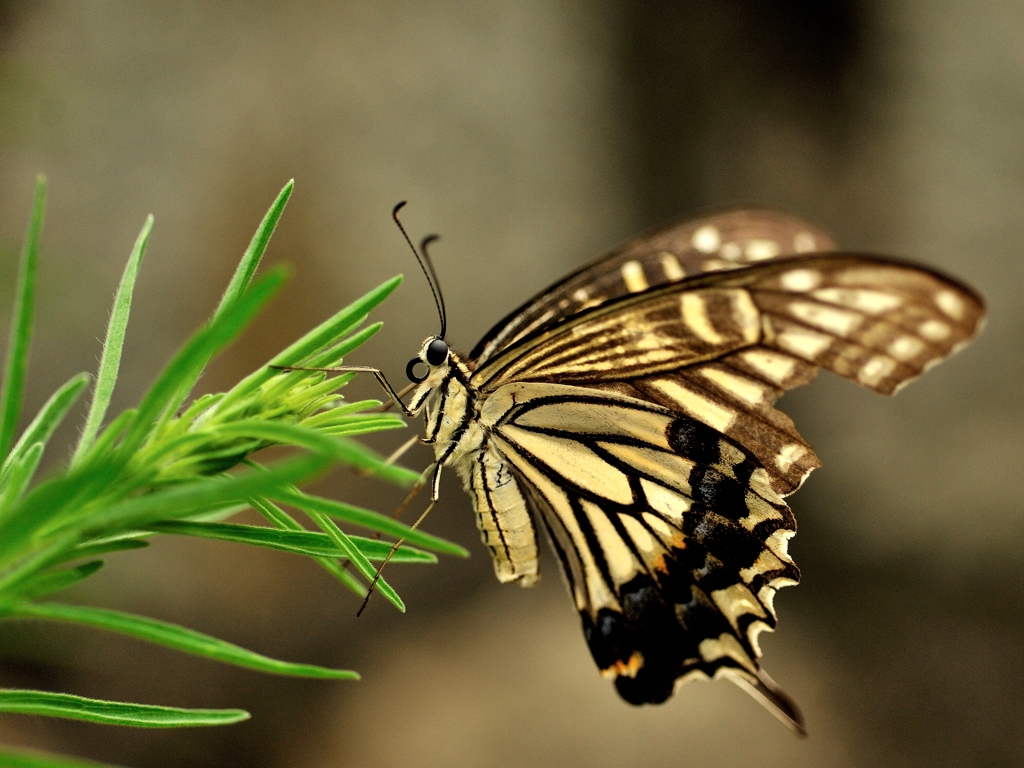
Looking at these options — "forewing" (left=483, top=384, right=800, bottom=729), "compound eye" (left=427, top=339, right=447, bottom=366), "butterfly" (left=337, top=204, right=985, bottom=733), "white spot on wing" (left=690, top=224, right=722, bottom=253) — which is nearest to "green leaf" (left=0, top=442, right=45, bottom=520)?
"butterfly" (left=337, top=204, right=985, bottom=733)

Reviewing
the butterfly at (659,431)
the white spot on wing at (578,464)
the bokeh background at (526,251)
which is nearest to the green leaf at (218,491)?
the butterfly at (659,431)

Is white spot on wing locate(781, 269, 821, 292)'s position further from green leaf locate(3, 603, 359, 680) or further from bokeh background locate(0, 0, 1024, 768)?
bokeh background locate(0, 0, 1024, 768)

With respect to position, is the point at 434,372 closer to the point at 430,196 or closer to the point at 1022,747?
the point at 430,196

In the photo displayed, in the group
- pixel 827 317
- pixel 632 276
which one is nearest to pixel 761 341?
pixel 827 317

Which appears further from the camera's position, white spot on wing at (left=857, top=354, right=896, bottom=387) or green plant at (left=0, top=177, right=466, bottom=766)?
white spot on wing at (left=857, top=354, right=896, bottom=387)

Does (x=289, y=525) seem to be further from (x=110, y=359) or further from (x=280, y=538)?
(x=110, y=359)
